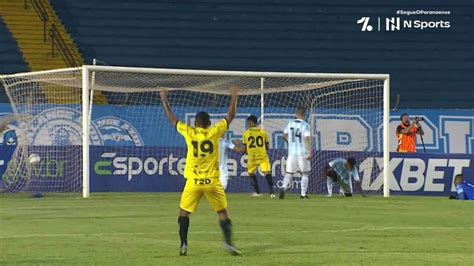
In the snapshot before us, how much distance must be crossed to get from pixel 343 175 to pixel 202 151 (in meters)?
15.6

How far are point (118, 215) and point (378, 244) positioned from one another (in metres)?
6.63

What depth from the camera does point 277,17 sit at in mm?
40969

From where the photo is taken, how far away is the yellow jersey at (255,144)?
27359mm

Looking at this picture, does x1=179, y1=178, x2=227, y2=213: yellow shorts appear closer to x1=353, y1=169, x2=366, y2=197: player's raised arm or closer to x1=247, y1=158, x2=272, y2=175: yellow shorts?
x1=247, y1=158, x2=272, y2=175: yellow shorts

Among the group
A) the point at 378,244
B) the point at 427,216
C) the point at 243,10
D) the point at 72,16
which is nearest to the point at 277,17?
the point at 243,10

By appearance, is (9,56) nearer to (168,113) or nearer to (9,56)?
(9,56)

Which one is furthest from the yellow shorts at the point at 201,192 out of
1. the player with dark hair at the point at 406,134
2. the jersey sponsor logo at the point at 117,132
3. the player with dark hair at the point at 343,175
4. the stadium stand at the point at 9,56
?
the stadium stand at the point at 9,56

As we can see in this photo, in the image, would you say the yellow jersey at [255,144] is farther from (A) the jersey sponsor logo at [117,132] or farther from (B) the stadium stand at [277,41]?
(B) the stadium stand at [277,41]

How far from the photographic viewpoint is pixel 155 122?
3091 cm

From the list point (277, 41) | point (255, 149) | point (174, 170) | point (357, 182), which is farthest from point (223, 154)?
point (277, 41)

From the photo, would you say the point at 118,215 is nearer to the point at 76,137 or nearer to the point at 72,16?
the point at 76,137

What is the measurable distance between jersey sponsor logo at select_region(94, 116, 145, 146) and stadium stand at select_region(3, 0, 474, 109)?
7736 mm

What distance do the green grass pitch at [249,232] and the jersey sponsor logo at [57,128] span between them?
10.8 feet

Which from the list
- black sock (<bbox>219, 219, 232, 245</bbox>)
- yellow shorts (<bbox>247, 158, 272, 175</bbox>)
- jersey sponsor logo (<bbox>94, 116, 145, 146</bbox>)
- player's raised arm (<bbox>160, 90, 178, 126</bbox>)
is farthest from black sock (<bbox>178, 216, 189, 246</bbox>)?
jersey sponsor logo (<bbox>94, 116, 145, 146</bbox>)
